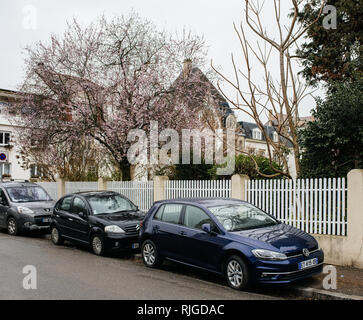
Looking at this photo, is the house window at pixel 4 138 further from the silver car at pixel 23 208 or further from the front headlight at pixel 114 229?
the front headlight at pixel 114 229

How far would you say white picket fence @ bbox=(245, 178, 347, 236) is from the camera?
9562 millimetres

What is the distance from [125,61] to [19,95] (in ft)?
16.8

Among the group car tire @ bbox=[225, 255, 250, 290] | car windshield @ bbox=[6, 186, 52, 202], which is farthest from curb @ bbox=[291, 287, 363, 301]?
car windshield @ bbox=[6, 186, 52, 202]

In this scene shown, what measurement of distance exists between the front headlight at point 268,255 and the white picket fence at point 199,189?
4917 mm

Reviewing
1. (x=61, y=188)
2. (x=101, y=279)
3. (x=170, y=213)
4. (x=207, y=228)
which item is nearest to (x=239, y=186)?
(x=170, y=213)

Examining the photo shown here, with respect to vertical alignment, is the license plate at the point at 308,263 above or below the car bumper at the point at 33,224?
above

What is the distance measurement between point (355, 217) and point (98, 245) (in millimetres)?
6355

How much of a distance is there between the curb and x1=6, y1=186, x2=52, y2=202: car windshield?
1181 centimetres

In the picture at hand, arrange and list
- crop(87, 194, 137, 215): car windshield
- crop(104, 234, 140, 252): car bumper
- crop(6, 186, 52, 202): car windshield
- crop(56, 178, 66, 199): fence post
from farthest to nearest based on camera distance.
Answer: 1. crop(56, 178, 66, 199): fence post
2. crop(6, 186, 52, 202): car windshield
3. crop(87, 194, 137, 215): car windshield
4. crop(104, 234, 140, 252): car bumper

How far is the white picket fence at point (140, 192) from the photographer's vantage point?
15.3 m

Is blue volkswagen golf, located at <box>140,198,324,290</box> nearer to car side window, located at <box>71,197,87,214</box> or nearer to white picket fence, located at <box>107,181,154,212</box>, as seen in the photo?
car side window, located at <box>71,197,87,214</box>

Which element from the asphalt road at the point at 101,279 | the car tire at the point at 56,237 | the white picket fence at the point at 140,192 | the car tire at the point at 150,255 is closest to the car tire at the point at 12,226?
the car tire at the point at 56,237
